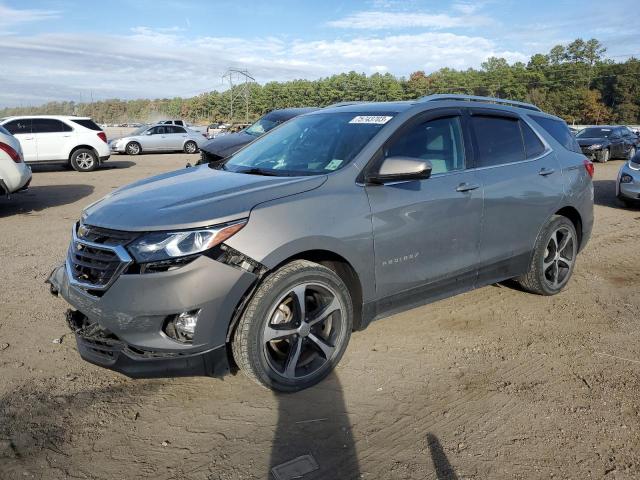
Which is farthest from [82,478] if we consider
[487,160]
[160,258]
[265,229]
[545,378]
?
[487,160]

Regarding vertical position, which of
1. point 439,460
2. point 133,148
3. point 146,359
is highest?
point 133,148

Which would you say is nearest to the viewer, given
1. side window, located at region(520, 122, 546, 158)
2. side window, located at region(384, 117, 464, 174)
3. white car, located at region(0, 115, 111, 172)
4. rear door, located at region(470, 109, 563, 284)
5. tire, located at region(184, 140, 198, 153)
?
side window, located at region(384, 117, 464, 174)

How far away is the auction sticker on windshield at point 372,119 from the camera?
390cm

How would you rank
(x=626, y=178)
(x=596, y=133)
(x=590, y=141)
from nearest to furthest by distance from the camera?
(x=626, y=178) < (x=590, y=141) < (x=596, y=133)

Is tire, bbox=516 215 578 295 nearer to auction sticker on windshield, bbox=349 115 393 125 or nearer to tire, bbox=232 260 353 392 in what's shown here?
auction sticker on windshield, bbox=349 115 393 125

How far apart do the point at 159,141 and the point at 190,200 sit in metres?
24.0

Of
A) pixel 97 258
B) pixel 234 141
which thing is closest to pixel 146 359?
pixel 97 258

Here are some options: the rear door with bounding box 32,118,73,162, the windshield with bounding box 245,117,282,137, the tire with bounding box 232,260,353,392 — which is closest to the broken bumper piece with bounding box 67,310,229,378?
the tire with bounding box 232,260,353,392

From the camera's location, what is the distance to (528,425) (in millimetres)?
2990

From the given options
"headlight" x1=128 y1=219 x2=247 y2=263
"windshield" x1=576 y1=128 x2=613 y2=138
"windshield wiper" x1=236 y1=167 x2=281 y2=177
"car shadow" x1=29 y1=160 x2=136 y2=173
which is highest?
"windshield" x1=576 y1=128 x2=613 y2=138

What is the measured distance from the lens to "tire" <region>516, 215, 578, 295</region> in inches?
190

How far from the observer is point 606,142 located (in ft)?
67.2

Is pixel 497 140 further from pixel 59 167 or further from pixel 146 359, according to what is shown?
pixel 59 167

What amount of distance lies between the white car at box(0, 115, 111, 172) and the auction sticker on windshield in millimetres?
14568
